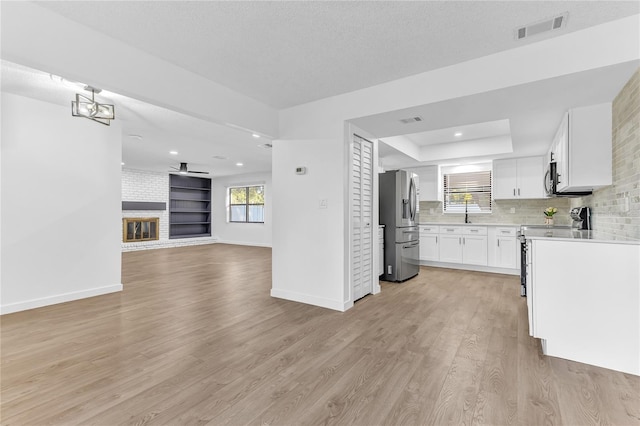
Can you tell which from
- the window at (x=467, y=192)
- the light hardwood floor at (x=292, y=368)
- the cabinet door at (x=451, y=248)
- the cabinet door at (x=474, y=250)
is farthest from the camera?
the window at (x=467, y=192)

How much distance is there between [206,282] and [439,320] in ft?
12.1

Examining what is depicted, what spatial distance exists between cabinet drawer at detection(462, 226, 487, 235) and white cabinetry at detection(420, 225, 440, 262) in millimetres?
559

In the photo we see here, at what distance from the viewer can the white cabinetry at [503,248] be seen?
5.52m

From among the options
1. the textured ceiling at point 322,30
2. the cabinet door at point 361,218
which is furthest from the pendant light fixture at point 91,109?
the cabinet door at point 361,218

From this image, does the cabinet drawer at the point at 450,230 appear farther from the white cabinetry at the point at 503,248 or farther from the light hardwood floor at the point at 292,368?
the light hardwood floor at the point at 292,368

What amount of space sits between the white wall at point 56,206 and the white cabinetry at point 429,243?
18.3 ft

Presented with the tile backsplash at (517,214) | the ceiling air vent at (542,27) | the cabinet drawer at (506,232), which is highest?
the ceiling air vent at (542,27)

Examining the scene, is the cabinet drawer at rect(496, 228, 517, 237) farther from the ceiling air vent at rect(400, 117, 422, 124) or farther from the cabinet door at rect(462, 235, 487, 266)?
the ceiling air vent at rect(400, 117, 422, 124)

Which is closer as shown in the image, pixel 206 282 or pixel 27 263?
pixel 27 263

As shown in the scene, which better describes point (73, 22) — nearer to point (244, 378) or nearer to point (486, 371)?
point (244, 378)

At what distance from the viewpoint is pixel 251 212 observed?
10.9m

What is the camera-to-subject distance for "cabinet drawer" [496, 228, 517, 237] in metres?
5.54

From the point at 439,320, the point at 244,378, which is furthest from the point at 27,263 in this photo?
the point at 439,320

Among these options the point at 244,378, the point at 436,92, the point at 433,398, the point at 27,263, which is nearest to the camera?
the point at 433,398
